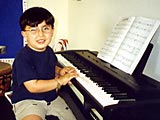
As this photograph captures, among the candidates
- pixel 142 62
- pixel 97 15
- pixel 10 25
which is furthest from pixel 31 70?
pixel 10 25

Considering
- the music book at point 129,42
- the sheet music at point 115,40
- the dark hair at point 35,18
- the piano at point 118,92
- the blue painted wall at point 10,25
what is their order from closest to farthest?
the piano at point 118,92 → the music book at point 129,42 → the sheet music at point 115,40 → the dark hair at point 35,18 → the blue painted wall at point 10,25

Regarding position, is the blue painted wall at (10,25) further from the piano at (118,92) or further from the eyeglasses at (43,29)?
the piano at (118,92)

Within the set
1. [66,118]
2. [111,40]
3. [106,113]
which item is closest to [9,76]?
[66,118]

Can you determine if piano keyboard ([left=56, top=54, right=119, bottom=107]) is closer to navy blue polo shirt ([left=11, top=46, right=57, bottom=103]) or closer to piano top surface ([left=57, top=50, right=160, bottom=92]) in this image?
piano top surface ([left=57, top=50, right=160, bottom=92])

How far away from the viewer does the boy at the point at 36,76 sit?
5.05ft

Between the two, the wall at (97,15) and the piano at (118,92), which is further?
the wall at (97,15)

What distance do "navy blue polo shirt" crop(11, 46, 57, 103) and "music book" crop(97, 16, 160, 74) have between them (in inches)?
14.8

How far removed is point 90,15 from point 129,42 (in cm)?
111

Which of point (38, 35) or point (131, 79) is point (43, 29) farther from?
point (131, 79)

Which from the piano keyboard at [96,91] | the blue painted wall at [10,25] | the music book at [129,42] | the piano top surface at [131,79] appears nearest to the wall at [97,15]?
the music book at [129,42]

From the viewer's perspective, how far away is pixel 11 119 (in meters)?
2.28

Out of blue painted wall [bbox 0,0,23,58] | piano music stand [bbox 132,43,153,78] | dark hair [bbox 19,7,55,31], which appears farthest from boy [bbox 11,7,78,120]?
blue painted wall [bbox 0,0,23,58]

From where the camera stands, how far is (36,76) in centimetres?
159

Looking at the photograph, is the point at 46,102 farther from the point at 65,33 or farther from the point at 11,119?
the point at 65,33
